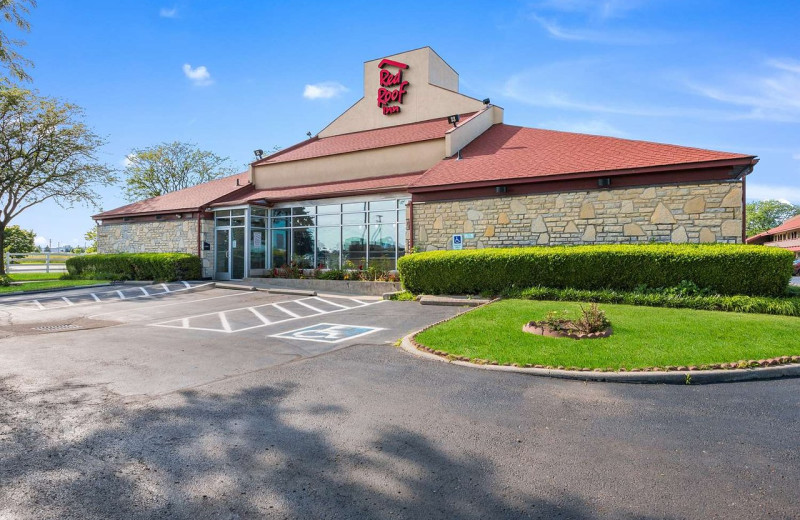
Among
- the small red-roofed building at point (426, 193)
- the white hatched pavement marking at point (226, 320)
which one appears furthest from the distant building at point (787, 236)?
the white hatched pavement marking at point (226, 320)

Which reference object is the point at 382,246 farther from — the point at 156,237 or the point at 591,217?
the point at 156,237

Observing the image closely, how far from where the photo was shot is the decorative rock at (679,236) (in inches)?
488

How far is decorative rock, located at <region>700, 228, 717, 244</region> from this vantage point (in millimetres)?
12125

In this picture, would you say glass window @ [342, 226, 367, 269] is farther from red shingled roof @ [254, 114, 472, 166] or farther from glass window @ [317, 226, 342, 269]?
red shingled roof @ [254, 114, 472, 166]

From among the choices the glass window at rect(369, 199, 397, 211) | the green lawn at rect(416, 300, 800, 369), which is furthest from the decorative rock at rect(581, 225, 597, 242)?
the glass window at rect(369, 199, 397, 211)

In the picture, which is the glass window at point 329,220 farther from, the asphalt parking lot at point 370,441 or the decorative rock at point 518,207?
the asphalt parking lot at point 370,441

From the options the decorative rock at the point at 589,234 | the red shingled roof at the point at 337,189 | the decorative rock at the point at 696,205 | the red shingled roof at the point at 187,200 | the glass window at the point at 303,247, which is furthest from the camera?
the red shingled roof at the point at 187,200

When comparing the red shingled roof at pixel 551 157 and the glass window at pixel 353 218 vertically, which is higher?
the red shingled roof at pixel 551 157

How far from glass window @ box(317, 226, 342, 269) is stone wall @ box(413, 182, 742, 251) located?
4393mm

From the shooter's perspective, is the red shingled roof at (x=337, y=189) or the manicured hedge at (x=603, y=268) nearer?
the manicured hedge at (x=603, y=268)

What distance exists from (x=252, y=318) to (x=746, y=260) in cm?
1202

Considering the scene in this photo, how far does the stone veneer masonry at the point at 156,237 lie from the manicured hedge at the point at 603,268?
1216 cm

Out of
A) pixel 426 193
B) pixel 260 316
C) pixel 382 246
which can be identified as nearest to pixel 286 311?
pixel 260 316

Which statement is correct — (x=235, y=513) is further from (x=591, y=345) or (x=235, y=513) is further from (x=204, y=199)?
(x=204, y=199)
